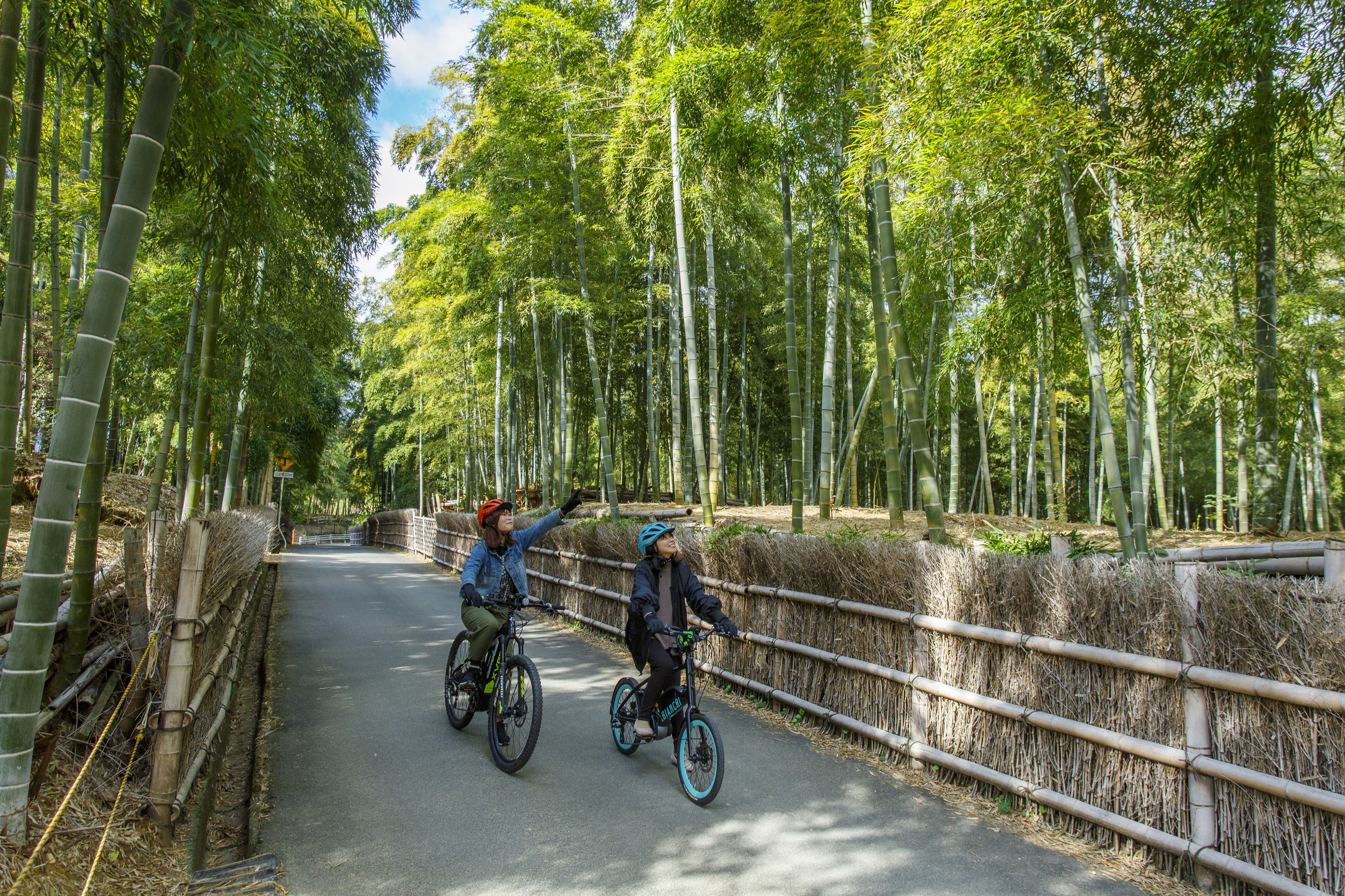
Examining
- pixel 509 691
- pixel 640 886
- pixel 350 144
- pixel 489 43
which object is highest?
pixel 489 43

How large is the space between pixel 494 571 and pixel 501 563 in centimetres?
6

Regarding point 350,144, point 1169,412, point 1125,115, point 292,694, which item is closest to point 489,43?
point 350,144

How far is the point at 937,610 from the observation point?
4047mm

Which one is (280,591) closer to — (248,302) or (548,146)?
(248,302)

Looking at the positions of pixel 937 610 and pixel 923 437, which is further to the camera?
pixel 923 437

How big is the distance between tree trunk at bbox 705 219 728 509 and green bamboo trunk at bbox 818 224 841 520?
1.59 metres

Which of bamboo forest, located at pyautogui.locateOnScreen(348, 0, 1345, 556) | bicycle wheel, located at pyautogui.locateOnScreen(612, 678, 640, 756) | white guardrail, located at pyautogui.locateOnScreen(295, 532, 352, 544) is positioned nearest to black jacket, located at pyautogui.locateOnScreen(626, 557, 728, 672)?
bicycle wheel, located at pyautogui.locateOnScreen(612, 678, 640, 756)

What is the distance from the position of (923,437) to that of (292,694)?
4817mm

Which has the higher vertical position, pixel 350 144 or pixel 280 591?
pixel 350 144

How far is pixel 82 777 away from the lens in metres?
2.69

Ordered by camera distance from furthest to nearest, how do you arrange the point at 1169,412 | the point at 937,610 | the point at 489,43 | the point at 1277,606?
the point at 1169,412
the point at 489,43
the point at 937,610
the point at 1277,606

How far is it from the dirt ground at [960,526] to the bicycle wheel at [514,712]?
3723 mm

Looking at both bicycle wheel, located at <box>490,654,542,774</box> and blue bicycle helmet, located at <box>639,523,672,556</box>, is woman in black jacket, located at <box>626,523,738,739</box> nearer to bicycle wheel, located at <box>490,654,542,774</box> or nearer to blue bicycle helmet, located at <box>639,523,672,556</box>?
blue bicycle helmet, located at <box>639,523,672,556</box>

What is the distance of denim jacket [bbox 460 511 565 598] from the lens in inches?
174
